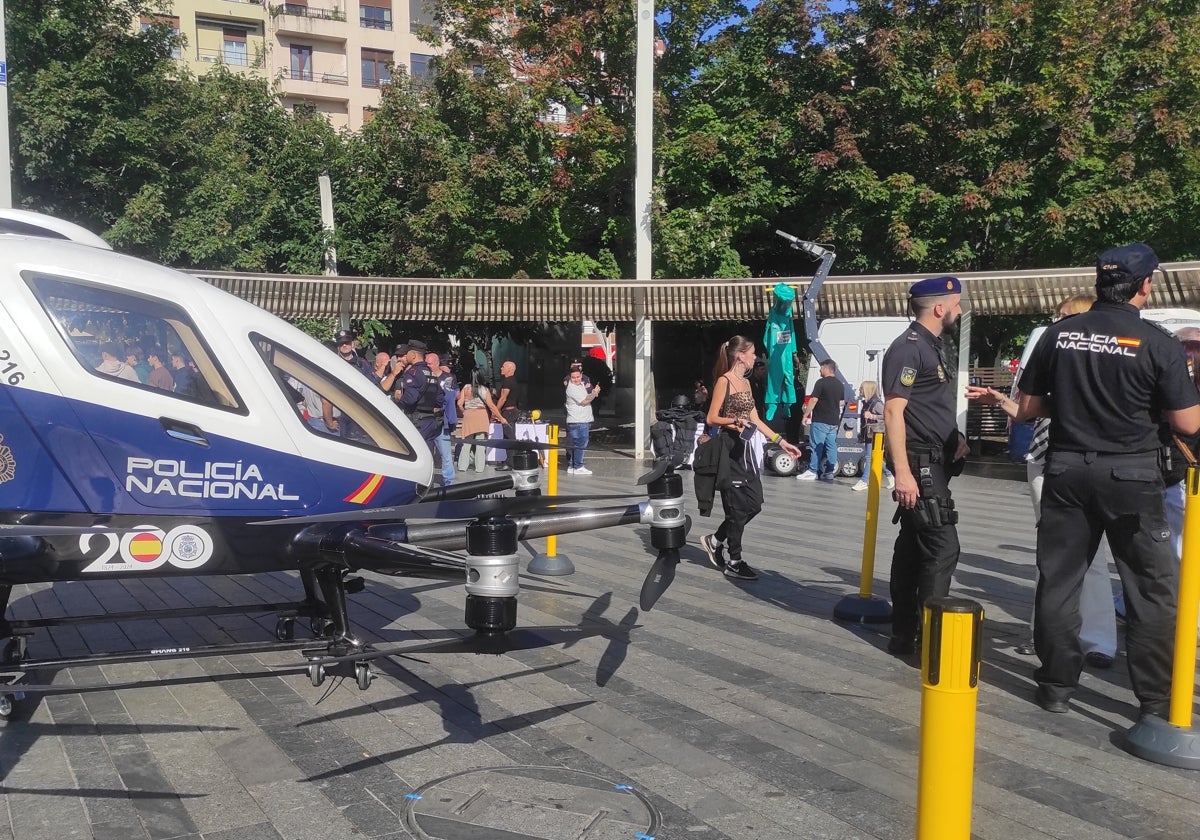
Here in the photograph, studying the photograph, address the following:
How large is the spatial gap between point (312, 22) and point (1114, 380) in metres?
50.6

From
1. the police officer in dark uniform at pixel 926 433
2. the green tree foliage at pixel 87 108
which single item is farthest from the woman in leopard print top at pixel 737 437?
the green tree foliage at pixel 87 108

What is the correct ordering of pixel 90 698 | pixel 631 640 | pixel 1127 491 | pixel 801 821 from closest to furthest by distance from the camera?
1. pixel 801 821
2. pixel 1127 491
3. pixel 90 698
4. pixel 631 640

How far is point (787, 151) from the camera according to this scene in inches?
897

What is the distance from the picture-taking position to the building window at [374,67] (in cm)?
5069

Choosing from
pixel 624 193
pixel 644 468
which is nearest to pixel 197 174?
pixel 624 193

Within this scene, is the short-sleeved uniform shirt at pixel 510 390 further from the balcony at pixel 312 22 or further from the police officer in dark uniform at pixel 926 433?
the balcony at pixel 312 22

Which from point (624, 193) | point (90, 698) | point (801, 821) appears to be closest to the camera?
point (801, 821)

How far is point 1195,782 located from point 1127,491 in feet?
4.10

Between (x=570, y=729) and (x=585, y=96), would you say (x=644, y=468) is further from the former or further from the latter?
(x=570, y=729)

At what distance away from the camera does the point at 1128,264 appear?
4746 millimetres

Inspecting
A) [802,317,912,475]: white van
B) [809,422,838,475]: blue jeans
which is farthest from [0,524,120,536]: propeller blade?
[802,317,912,475]: white van

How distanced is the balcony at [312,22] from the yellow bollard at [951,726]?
51.8 meters

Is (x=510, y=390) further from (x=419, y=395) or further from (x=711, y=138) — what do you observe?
(x=711, y=138)

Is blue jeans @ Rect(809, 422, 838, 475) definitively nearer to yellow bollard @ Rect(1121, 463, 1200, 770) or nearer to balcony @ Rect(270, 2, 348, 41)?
yellow bollard @ Rect(1121, 463, 1200, 770)
